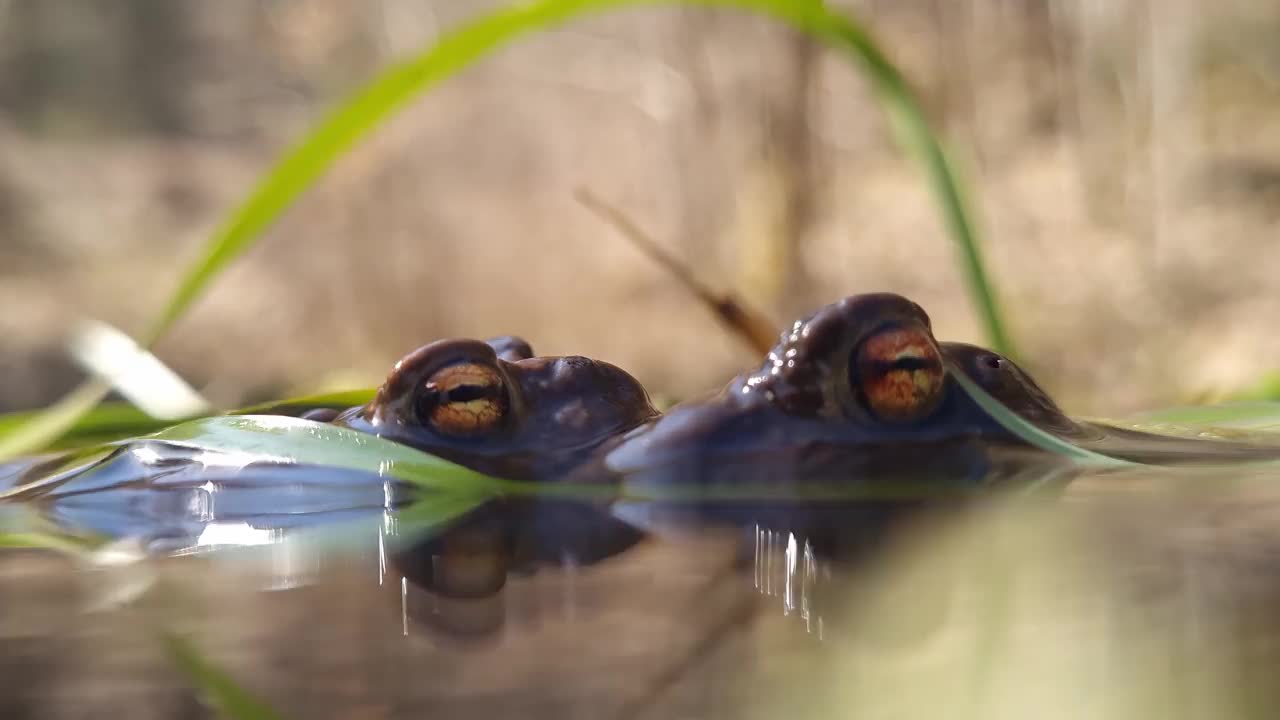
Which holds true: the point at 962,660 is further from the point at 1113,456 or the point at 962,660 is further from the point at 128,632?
the point at 1113,456

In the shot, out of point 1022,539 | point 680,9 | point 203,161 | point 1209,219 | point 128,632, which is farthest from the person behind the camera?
point 203,161

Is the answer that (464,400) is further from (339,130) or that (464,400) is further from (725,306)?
(725,306)

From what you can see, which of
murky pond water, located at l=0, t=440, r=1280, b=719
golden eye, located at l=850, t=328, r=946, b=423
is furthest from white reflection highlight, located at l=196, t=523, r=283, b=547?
golden eye, located at l=850, t=328, r=946, b=423

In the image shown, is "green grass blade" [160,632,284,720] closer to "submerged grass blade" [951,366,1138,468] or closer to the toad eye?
the toad eye

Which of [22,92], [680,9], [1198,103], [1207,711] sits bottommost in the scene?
[1207,711]

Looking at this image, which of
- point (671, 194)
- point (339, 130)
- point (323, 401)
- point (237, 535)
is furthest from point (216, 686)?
point (671, 194)

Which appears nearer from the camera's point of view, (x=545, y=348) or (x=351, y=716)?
(x=351, y=716)

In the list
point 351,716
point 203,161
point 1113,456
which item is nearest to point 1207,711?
point 351,716
